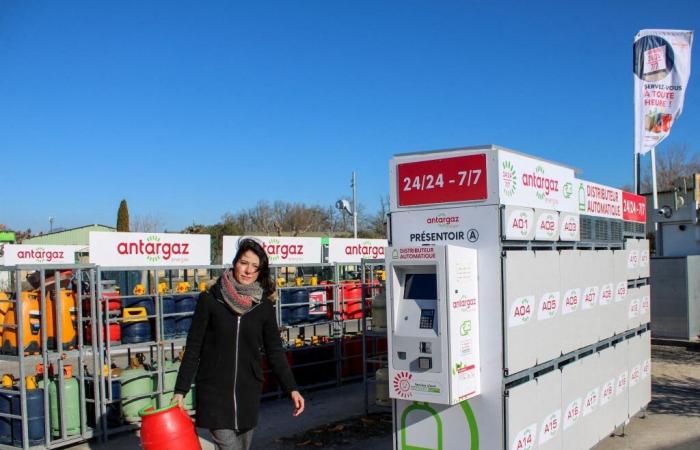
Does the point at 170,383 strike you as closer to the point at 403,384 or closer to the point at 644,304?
the point at 403,384

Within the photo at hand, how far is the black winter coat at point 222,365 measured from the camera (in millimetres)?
4195

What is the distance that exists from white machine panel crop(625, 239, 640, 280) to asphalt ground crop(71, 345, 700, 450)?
80.1 inches

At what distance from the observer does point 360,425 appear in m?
9.23

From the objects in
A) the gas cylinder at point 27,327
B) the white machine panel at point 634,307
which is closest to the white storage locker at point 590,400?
the white machine panel at point 634,307

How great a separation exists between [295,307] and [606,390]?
5.96 meters

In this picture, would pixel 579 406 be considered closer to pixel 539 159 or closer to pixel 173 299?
pixel 539 159

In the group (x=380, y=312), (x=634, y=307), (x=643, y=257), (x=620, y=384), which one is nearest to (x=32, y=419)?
(x=380, y=312)

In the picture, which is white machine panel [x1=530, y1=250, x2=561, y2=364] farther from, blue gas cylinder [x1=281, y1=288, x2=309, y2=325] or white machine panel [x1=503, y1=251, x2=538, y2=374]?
blue gas cylinder [x1=281, y1=288, x2=309, y2=325]

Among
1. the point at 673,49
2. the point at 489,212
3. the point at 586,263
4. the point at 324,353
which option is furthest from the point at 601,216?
the point at 673,49

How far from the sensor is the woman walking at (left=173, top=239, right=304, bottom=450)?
421 centimetres

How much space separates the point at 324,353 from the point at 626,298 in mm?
5660

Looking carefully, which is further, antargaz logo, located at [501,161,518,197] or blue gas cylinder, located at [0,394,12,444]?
blue gas cylinder, located at [0,394,12,444]

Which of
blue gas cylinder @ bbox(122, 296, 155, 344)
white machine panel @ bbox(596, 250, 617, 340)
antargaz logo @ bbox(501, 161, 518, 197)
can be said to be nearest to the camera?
antargaz logo @ bbox(501, 161, 518, 197)

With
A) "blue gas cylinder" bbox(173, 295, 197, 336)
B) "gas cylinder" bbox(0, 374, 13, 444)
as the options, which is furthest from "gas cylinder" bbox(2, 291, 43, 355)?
"blue gas cylinder" bbox(173, 295, 197, 336)
